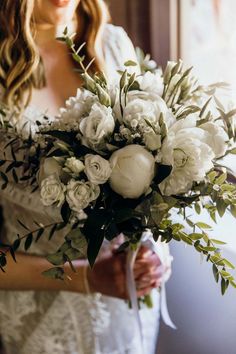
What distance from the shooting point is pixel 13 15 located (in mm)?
881

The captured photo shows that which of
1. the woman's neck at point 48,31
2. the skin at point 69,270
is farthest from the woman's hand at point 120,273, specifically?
the woman's neck at point 48,31

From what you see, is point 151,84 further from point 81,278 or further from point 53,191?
point 81,278

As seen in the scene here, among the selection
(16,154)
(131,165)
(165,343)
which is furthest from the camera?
(165,343)

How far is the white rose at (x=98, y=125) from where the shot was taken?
0.63 m

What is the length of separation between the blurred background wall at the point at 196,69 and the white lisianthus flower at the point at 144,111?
32cm

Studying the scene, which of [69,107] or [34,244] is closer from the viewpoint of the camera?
[69,107]

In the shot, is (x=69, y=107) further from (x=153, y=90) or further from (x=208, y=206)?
(x=208, y=206)

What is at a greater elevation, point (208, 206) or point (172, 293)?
point (208, 206)

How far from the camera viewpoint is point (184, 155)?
62 cm

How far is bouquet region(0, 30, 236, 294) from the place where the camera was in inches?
24.6

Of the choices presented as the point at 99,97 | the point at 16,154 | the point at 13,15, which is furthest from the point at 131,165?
the point at 13,15

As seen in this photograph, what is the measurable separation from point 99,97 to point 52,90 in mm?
391

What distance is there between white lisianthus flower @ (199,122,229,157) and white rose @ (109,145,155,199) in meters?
0.09

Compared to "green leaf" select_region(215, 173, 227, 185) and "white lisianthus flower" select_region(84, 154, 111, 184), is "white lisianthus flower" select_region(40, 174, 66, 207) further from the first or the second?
"green leaf" select_region(215, 173, 227, 185)
